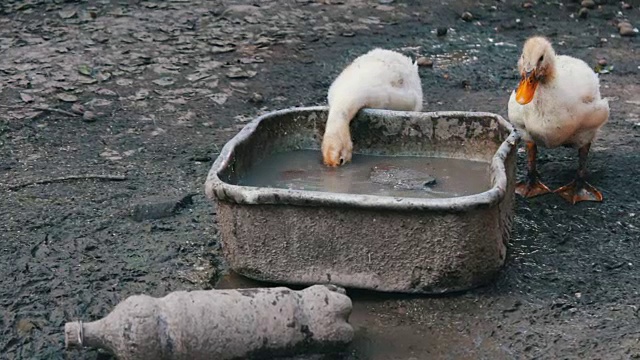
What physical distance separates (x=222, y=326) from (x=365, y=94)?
Answer: 1918 mm

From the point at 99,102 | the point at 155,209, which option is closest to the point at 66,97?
the point at 99,102

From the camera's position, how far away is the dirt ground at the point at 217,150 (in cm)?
369

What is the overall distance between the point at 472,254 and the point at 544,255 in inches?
26.6

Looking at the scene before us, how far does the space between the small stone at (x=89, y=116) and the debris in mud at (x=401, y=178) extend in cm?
250

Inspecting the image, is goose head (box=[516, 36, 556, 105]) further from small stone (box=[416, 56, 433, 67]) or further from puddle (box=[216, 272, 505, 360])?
small stone (box=[416, 56, 433, 67])

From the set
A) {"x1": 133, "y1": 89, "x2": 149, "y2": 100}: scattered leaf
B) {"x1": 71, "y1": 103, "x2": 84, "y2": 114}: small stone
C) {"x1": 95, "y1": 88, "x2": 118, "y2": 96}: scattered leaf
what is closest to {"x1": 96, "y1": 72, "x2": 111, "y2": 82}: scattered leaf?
{"x1": 95, "y1": 88, "x2": 118, "y2": 96}: scattered leaf

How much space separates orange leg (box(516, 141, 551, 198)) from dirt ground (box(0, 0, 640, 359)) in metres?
0.08

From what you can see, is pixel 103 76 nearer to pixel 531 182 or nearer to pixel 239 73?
pixel 239 73

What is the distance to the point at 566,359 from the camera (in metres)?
3.41

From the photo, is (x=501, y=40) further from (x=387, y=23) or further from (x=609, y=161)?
(x=609, y=161)

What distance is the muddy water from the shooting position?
13.9 feet

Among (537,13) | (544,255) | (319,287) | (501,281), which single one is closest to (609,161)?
(544,255)

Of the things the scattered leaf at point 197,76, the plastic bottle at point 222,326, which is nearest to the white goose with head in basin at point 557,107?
the plastic bottle at point 222,326

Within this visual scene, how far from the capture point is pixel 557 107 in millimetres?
4699
